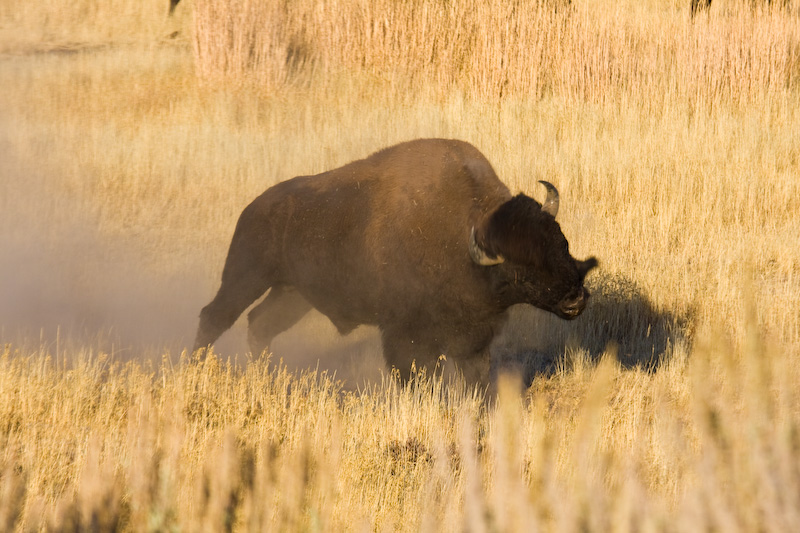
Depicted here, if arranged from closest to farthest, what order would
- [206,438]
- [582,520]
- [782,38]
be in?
1. [582,520]
2. [206,438]
3. [782,38]

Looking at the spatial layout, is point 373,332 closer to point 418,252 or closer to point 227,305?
point 227,305

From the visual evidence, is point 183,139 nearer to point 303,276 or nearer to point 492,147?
point 492,147

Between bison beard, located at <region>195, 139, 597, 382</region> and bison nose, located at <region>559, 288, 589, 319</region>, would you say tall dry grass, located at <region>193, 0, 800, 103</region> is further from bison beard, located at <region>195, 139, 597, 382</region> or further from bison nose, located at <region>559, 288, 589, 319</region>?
bison nose, located at <region>559, 288, 589, 319</region>

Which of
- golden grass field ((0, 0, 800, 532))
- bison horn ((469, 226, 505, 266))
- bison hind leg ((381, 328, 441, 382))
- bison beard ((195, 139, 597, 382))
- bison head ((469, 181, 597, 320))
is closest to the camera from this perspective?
golden grass field ((0, 0, 800, 532))

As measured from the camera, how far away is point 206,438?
14.9 feet

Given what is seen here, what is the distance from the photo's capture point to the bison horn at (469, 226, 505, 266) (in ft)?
18.4

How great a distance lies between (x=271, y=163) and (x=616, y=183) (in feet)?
17.6

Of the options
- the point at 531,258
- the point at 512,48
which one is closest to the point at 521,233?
the point at 531,258

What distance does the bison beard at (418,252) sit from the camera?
5.49 meters

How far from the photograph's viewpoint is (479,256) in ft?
18.5

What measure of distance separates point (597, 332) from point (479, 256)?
8.58 ft

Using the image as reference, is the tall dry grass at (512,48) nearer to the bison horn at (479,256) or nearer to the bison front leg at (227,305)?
the bison front leg at (227,305)

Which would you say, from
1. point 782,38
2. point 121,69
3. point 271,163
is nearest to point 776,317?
point 271,163

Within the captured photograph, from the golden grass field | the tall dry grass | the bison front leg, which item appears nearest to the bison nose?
the golden grass field
